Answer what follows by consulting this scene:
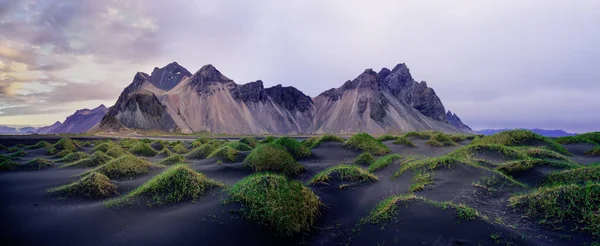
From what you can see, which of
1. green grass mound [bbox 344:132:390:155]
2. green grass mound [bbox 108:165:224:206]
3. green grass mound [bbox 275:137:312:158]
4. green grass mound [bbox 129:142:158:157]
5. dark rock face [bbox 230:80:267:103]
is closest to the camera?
green grass mound [bbox 108:165:224:206]

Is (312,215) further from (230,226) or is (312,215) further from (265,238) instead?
(230,226)

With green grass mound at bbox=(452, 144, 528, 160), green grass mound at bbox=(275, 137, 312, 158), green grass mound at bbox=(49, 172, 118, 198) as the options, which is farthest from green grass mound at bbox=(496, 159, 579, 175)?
green grass mound at bbox=(49, 172, 118, 198)

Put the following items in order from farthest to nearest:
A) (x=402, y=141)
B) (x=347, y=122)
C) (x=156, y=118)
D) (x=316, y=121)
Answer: (x=316, y=121) < (x=347, y=122) < (x=156, y=118) < (x=402, y=141)

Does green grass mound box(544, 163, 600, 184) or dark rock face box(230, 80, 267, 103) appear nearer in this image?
green grass mound box(544, 163, 600, 184)

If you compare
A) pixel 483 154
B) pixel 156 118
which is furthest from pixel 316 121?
pixel 483 154

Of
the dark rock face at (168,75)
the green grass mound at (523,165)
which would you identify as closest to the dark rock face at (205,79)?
the dark rock face at (168,75)

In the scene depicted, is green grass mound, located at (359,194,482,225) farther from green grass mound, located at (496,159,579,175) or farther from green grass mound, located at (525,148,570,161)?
green grass mound, located at (525,148,570,161)
